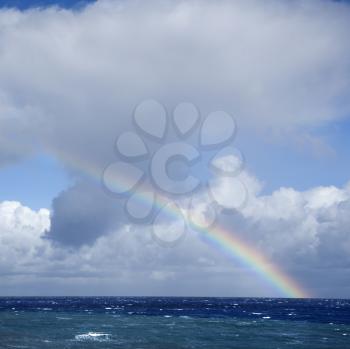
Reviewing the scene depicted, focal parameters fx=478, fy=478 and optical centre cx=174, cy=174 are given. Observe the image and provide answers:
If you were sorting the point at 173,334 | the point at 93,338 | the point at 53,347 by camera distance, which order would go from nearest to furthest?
the point at 53,347 < the point at 93,338 < the point at 173,334

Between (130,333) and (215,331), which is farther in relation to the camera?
(215,331)

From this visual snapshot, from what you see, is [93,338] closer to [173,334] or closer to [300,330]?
[173,334]

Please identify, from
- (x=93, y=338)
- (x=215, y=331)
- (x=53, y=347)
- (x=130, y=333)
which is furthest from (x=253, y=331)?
(x=53, y=347)

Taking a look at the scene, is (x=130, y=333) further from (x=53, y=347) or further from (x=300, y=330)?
(x=300, y=330)

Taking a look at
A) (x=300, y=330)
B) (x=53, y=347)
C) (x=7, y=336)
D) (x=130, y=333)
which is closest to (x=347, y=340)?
(x=300, y=330)

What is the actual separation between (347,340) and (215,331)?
68.7ft

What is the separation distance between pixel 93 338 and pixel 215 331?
74.8ft

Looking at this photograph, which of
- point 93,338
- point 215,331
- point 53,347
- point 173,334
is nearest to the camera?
point 53,347

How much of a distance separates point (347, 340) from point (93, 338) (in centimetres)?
3442

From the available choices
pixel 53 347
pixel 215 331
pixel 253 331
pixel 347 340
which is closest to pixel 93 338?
pixel 53 347

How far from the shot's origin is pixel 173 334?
70.6 m

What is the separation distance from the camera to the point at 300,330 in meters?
80.9

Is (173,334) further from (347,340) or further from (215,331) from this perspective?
(347,340)

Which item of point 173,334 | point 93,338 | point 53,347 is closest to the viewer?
point 53,347
